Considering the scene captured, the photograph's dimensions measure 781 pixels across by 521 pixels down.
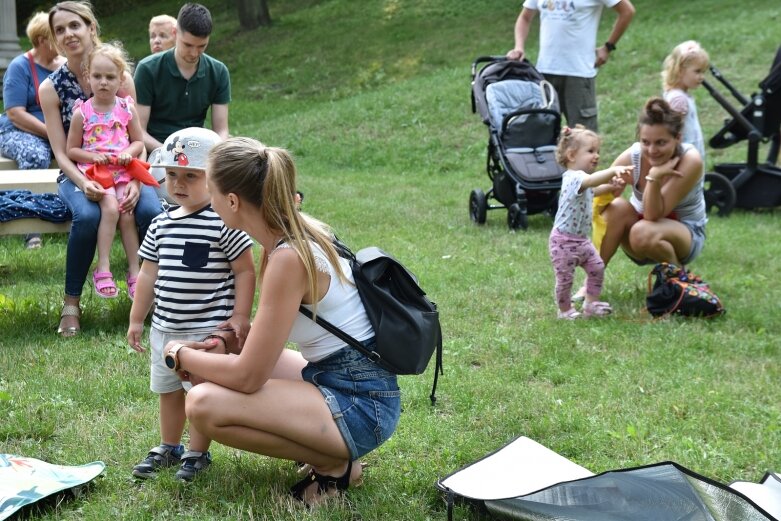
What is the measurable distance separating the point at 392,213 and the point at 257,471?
5850 mm

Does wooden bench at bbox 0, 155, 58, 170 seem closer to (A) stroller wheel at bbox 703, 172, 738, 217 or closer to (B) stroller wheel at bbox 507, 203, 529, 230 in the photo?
(B) stroller wheel at bbox 507, 203, 529, 230

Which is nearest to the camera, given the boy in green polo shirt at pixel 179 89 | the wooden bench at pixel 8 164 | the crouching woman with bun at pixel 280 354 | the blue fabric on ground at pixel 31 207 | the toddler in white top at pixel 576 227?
the crouching woman with bun at pixel 280 354

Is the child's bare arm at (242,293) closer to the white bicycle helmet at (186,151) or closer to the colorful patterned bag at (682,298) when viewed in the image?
the white bicycle helmet at (186,151)

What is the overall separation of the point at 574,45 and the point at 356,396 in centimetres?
617

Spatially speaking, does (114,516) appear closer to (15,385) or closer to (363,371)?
(363,371)

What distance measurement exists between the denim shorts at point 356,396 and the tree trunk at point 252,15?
22.1m

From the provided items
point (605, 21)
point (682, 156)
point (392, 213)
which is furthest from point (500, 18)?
point (682, 156)

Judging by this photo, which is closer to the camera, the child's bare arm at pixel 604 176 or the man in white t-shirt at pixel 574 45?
the child's bare arm at pixel 604 176

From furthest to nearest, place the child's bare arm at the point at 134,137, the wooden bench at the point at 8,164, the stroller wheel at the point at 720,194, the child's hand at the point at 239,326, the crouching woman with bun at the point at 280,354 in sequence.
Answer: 1. the stroller wheel at the point at 720,194
2. the wooden bench at the point at 8,164
3. the child's bare arm at the point at 134,137
4. the child's hand at the point at 239,326
5. the crouching woman with bun at the point at 280,354

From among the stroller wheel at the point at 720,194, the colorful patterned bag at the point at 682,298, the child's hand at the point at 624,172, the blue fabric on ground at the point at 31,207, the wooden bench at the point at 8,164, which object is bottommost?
the stroller wheel at the point at 720,194

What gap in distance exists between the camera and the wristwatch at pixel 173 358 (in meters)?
3.18

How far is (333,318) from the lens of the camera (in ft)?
10.3

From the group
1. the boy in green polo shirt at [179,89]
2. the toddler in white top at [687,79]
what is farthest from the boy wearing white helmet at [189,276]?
the toddler in white top at [687,79]

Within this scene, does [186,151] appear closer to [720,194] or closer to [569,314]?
[569,314]
